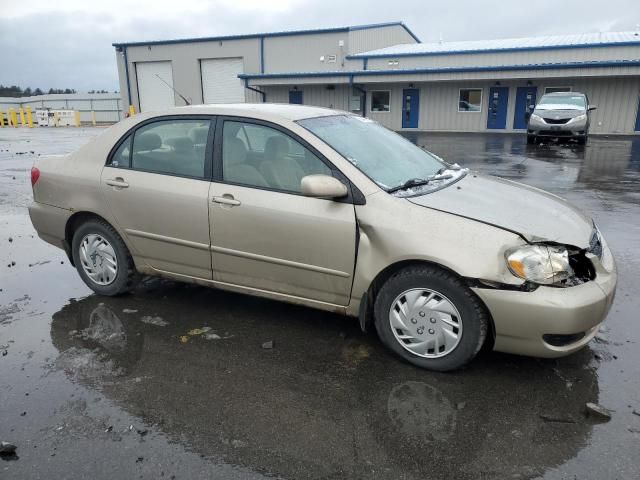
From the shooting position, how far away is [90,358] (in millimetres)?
3531

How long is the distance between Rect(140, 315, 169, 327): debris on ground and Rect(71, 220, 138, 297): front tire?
46 cm

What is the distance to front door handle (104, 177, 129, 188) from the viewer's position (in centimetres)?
418

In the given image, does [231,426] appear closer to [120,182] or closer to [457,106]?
[120,182]

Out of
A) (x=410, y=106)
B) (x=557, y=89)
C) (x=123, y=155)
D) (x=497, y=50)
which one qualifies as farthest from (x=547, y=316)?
(x=410, y=106)

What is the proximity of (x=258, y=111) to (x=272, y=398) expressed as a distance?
2.09 metres

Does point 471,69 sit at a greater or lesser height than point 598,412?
greater

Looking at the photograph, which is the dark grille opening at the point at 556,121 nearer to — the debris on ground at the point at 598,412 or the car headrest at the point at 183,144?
the car headrest at the point at 183,144

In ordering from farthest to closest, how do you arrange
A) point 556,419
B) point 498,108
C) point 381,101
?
point 381,101 < point 498,108 < point 556,419

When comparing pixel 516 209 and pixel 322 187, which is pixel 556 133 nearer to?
pixel 516 209

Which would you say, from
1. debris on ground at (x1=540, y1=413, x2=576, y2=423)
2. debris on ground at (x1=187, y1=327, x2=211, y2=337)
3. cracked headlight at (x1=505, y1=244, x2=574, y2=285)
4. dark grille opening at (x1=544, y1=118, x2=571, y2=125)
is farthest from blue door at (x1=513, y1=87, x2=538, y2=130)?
debris on ground at (x1=540, y1=413, x2=576, y2=423)

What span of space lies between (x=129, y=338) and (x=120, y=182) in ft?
4.21

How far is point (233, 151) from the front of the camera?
3.87 meters

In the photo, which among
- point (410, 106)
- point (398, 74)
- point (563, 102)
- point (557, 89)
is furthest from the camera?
point (410, 106)

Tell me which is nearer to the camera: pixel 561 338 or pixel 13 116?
pixel 561 338
